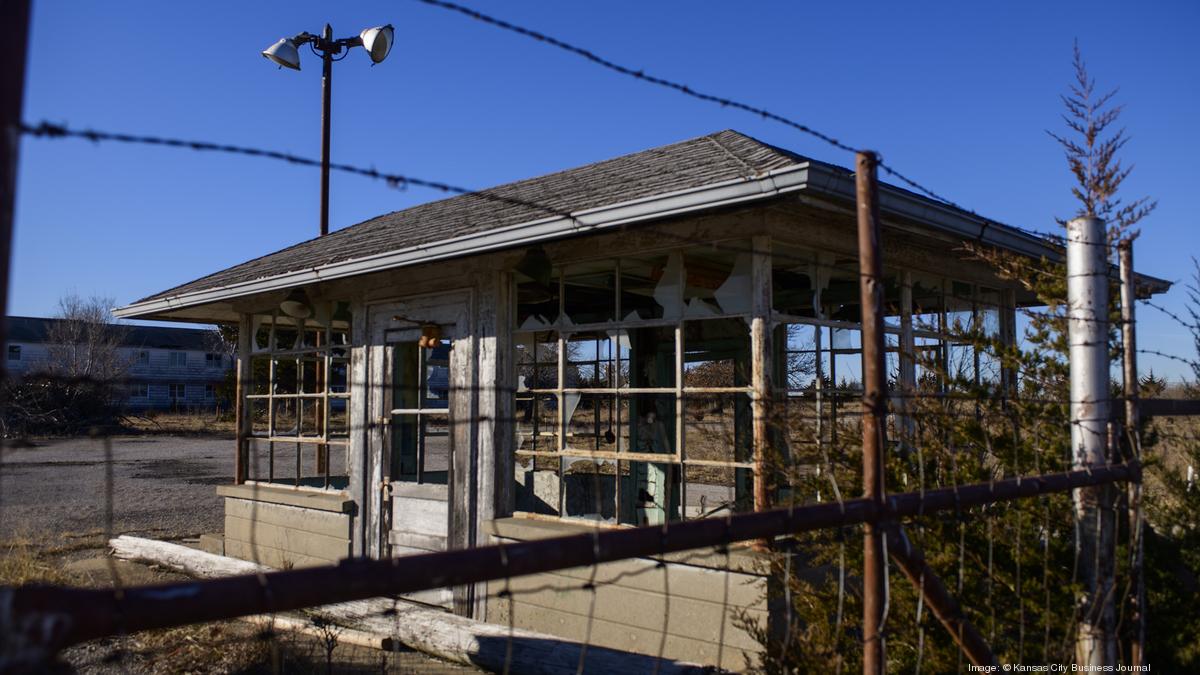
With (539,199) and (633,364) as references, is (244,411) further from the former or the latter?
(539,199)

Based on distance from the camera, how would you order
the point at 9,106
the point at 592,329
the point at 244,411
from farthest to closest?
the point at 244,411, the point at 592,329, the point at 9,106

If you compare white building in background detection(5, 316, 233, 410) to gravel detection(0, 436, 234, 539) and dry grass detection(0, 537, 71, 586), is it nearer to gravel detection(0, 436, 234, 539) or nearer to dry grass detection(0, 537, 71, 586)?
gravel detection(0, 436, 234, 539)

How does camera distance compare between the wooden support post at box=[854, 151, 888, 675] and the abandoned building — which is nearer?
the wooden support post at box=[854, 151, 888, 675]

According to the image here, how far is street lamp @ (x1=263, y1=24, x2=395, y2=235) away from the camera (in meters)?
13.6

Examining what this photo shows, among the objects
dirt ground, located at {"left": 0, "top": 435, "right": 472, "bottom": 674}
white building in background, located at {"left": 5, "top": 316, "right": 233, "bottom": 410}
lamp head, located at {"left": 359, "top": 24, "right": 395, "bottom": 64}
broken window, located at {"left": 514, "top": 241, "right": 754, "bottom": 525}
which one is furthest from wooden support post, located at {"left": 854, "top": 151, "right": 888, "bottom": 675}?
white building in background, located at {"left": 5, "top": 316, "right": 233, "bottom": 410}

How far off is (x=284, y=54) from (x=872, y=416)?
13204 millimetres

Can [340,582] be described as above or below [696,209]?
below

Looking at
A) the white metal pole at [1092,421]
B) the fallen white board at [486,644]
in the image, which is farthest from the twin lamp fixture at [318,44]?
the white metal pole at [1092,421]

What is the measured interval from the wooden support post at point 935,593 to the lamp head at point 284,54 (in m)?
13.2

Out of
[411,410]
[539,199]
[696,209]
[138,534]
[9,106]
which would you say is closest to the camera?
[9,106]

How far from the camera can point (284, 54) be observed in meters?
13.5

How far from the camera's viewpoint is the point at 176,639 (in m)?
6.55

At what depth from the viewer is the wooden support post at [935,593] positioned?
2594 mm

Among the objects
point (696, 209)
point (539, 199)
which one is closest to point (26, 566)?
point (539, 199)
